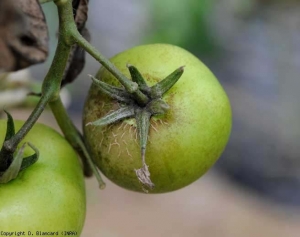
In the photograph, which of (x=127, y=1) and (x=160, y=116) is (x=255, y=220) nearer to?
(x=127, y=1)

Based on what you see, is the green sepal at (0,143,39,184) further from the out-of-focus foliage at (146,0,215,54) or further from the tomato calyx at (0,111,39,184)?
the out-of-focus foliage at (146,0,215,54)

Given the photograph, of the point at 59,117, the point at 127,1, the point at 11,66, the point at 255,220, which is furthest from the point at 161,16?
the point at 11,66

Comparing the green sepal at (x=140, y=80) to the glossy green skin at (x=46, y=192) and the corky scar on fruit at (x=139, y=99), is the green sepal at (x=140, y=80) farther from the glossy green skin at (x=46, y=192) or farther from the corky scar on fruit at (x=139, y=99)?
the glossy green skin at (x=46, y=192)

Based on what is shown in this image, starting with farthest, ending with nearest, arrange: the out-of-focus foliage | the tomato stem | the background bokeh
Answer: the out-of-focus foliage, the background bokeh, the tomato stem

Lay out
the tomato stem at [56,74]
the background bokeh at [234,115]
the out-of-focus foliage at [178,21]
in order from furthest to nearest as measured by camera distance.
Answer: the out-of-focus foliage at [178,21] < the background bokeh at [234,115] < the tomato stem at [56,74]

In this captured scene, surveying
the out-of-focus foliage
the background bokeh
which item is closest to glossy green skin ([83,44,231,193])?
the background bokeh

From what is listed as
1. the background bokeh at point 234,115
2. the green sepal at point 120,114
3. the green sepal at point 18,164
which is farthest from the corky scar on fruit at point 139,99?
the background bokeh at point 234,115
